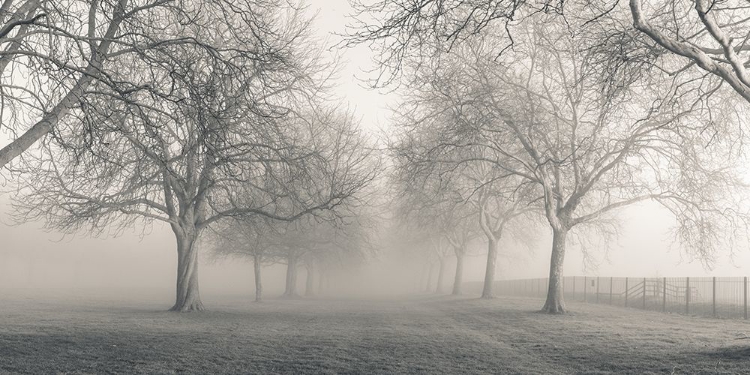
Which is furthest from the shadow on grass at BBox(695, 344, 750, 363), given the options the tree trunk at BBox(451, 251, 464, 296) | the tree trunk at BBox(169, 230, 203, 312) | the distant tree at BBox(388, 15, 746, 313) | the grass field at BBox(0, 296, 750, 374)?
the tree trunk at BBox(451, 251, 464, 296)

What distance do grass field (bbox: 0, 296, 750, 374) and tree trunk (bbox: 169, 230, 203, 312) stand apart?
3669mm

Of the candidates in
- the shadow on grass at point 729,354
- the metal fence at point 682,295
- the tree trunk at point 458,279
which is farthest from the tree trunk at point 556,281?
the tree trunk at point 458,279

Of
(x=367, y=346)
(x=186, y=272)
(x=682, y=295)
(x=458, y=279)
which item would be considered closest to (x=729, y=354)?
(x=367, y=346)

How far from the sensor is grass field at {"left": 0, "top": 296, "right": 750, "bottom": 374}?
34.8ft

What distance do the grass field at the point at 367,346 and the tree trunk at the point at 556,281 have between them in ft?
11.8

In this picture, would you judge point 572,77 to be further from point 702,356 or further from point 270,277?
point 270,277

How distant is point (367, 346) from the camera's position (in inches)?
525

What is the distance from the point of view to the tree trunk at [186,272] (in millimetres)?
22969

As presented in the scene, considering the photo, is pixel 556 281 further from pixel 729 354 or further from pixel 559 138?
pixel 729 354

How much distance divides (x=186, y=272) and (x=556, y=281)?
→ 44.6ft

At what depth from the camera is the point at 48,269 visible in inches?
3858

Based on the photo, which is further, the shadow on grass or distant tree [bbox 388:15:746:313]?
distant tree [bbox 388:15:746:313]

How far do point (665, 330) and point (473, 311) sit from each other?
9.59 metres

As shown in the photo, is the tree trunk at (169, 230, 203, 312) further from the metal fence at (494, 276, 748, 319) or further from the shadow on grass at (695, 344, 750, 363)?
the metal fence at (494, 276, 748, 319)
